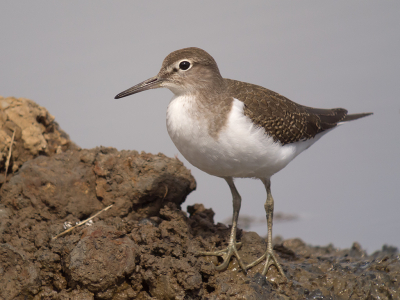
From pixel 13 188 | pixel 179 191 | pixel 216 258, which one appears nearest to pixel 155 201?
pixel 179 191

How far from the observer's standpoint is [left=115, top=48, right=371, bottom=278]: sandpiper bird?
186 inches

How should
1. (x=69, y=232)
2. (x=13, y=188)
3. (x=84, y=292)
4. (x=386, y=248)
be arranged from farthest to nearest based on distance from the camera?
1. (x=386, y=248)
2. (x=13, y=188)
3. (x=69, y=232)
4. (x=84, y=292)

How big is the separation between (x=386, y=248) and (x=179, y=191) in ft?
15.9

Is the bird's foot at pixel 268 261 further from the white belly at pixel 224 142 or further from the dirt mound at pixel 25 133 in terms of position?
the dirt mound at pixel 25 133

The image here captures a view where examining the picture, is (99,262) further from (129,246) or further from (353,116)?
(353,116)

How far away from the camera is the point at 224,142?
4680 millimetres

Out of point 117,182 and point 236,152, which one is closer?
point 236,152

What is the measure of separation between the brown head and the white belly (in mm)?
183

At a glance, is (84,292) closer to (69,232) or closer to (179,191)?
(69,232)

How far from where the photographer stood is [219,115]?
4.71 m

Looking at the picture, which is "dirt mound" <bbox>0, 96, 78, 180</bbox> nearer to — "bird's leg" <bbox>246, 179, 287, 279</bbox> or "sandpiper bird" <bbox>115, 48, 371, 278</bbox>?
"sandpiper bird" <bbox>115, 48, 371, 278</bbox>

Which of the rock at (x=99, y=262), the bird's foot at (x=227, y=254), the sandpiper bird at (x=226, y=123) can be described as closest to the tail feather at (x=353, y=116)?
the sandpiper bird at (x=226, y=123)

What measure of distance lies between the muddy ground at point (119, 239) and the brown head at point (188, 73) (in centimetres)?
135

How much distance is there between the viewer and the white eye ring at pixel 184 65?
508 centimetres
